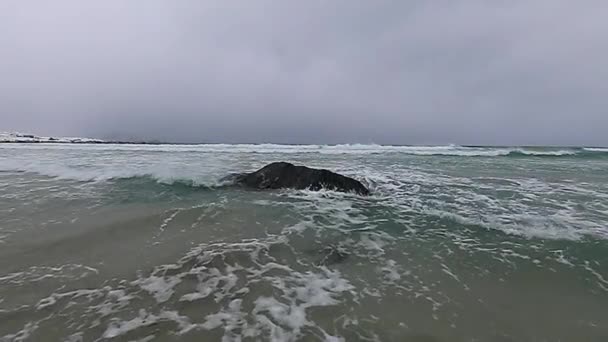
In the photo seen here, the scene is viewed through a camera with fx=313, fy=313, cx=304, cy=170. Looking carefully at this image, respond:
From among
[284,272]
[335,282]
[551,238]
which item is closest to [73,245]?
[284,272]

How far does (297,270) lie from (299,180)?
6541 millimetres

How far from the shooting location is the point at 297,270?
462 centimetres

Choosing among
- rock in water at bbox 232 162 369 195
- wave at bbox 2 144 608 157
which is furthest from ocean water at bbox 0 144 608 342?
wave at bbox 2 144 608 157

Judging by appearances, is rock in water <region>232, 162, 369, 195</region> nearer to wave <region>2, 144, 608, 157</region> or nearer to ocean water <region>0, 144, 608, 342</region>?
ocean water <region>0, 144, 608, 342</region>

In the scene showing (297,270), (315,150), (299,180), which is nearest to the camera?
(297,270)

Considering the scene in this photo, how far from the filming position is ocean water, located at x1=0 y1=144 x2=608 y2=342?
10.7 feet

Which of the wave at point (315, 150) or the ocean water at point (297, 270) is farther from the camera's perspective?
the wave at point (315, 150)

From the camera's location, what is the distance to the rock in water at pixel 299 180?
1066cm

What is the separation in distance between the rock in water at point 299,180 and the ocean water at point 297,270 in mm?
1833

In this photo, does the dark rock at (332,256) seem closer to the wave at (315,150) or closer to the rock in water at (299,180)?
the rock in water at (299,180)

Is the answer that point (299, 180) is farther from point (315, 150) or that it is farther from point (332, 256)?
point (315, 150)

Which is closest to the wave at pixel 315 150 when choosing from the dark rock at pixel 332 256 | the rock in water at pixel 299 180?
the rock in water at pixel 299 180

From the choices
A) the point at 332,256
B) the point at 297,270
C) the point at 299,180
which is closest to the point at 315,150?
the point at 299,180

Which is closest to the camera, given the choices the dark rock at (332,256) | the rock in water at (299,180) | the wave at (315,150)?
the dark rock at (332,256)
